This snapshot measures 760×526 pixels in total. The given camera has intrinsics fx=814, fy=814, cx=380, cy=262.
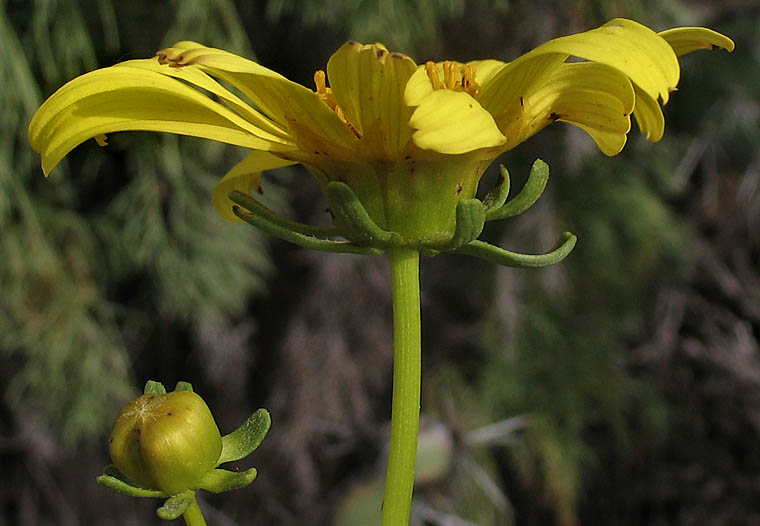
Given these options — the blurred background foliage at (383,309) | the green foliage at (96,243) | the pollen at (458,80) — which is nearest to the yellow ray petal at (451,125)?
the pollen at (458,80)

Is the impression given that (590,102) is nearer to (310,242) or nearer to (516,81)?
(516,81)

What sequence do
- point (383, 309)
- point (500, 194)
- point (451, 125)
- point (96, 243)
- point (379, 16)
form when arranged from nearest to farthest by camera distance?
point (451, 125) → point (500, 194) → point (379, 16) → point (96, 243) → point (383, 309)

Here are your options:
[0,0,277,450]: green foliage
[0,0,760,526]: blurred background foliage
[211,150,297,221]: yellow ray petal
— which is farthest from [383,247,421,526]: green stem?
[0,0,277,450]: green foliage

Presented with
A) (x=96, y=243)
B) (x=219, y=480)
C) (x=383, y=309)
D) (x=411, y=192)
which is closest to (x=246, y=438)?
(x=219, y=480)

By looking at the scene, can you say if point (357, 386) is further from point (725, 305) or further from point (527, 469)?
point (725, 305)

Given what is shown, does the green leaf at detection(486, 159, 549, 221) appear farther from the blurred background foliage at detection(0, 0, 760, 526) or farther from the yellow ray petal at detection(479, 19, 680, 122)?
the blurred background foliage at detection(0, 0, 760, 526)

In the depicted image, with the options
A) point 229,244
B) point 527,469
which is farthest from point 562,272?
point 229,244
